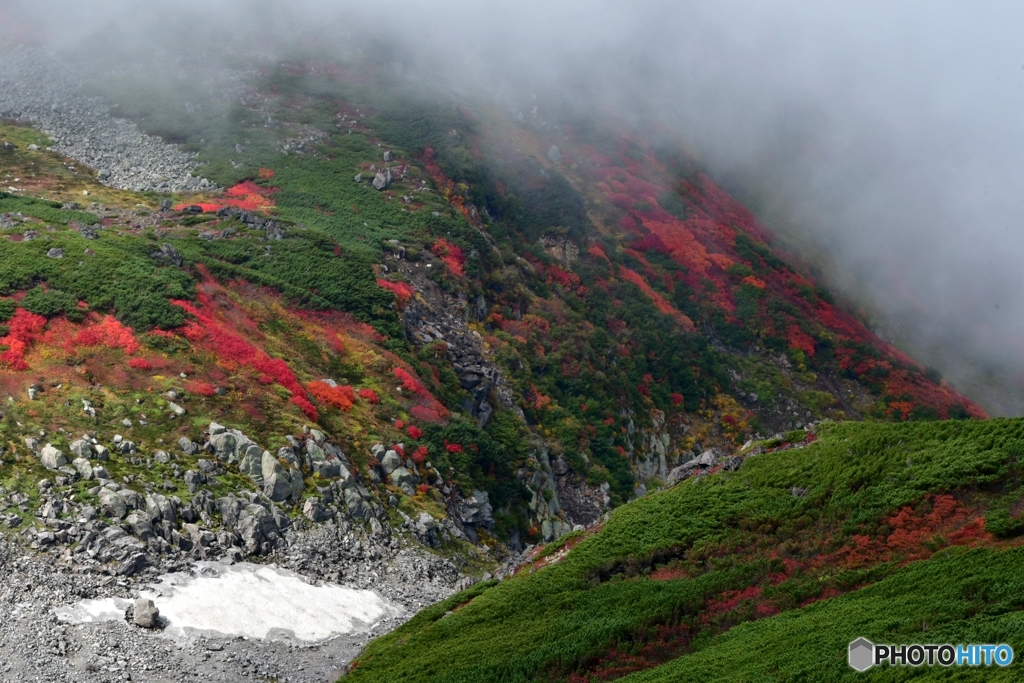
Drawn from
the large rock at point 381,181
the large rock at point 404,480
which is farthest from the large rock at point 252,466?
the large rock at point 381,181

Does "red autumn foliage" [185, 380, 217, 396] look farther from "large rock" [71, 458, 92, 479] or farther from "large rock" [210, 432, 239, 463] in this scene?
"large rock" [71, 458, 92, 479]

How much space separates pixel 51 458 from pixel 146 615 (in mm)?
7990

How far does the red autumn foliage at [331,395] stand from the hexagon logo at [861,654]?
27.5m

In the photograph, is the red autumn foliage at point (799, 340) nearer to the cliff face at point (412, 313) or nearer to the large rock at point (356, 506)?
the cliff face at point (412, 313)

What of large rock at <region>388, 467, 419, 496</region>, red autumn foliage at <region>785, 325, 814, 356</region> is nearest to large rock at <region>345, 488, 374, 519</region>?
large rock at <region>388, 467, 419, 496</region>

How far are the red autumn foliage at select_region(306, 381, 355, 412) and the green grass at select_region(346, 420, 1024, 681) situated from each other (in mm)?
13653

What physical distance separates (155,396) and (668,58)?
11474cm

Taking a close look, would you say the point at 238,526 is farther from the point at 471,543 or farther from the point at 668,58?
the point at 668,58

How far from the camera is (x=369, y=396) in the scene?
4516 centimetres

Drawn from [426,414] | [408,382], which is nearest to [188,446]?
[426,414]

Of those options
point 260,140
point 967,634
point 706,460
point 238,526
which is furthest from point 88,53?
point 967,634

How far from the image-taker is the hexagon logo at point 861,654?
2128 centimetres

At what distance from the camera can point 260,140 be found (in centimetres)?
7319

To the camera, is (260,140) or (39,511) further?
(260,140)
